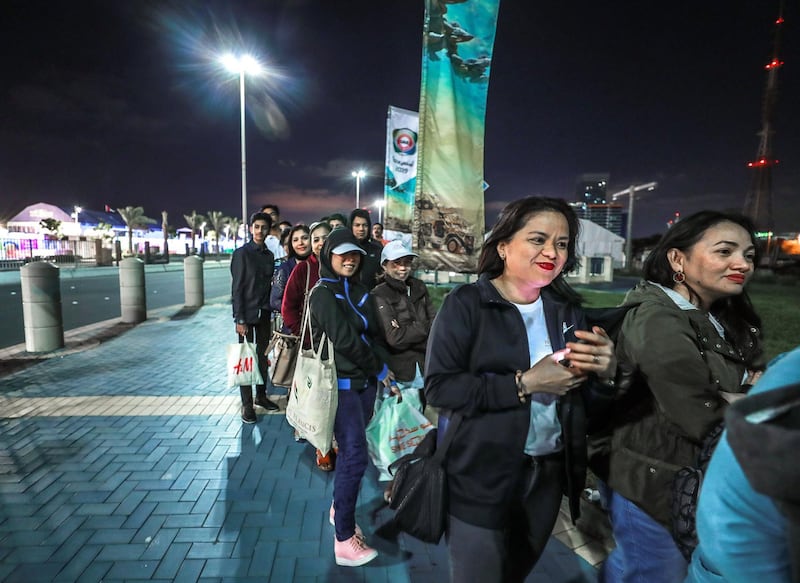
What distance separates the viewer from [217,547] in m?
2.80

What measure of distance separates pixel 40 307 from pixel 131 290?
2855 mm

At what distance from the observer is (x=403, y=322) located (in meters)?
3.73

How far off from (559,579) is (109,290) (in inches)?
832

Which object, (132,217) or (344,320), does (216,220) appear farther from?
(344,320)

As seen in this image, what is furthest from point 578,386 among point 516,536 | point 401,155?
point 401,155

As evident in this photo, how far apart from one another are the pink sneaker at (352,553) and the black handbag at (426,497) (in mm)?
1227

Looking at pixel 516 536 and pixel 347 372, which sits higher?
pixel 347 372

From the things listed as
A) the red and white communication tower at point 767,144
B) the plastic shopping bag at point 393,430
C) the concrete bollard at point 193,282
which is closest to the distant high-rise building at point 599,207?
the red and white communication tower at point 767,144

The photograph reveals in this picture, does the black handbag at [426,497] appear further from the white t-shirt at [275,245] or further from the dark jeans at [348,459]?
the white t-shirt at [275,245]

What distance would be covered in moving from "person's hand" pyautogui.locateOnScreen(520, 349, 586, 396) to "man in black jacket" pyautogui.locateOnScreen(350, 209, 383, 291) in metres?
3.85

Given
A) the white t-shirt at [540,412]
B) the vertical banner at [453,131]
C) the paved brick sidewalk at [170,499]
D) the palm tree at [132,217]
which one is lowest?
the paved brick sidewalk at [170,499]

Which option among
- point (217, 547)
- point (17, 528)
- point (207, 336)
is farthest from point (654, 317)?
point (207, 336)

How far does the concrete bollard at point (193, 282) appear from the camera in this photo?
13.2 metres

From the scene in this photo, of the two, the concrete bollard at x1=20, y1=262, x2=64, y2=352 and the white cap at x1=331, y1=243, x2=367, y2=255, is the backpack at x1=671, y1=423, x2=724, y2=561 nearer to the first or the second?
the white cap at x1=331, y1=243, x2=367, y2=255
